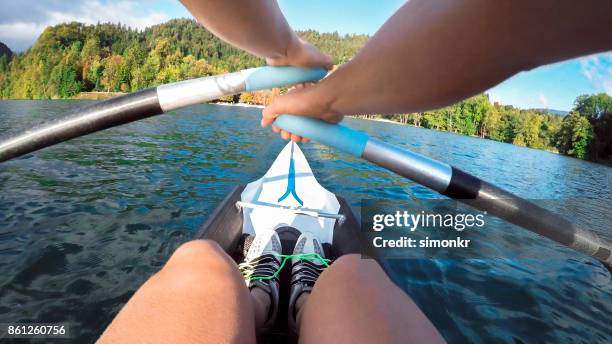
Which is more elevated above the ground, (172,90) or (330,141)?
(172,90)

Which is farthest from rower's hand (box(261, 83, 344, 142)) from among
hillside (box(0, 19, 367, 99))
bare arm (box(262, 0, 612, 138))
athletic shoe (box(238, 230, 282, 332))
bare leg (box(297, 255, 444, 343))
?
hillside (box(0, 19, 367, 99))

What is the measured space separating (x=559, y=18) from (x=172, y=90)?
1735 millimetres

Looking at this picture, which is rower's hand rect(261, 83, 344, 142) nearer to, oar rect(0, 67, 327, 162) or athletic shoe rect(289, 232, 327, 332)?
oar rect(0, 67, 327, 162)

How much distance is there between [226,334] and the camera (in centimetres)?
126

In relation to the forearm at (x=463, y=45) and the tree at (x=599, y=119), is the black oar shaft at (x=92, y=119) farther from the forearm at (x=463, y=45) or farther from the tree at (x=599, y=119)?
the tree at (x=599, y=119)

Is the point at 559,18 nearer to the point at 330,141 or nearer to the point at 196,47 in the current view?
the point at 330,141

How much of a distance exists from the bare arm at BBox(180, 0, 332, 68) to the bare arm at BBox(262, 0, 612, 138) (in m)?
0.43

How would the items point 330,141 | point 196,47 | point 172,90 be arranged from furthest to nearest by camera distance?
point 196,47, point 172,90, point 330,141

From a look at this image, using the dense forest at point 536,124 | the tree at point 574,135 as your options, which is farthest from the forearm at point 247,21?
the tree at point 574,135

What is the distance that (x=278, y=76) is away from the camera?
160 centimetres

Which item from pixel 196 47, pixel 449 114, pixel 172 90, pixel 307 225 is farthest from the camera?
pixel 196 47

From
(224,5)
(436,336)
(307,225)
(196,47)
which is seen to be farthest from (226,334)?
(196,47)

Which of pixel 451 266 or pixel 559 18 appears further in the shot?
pixel 451 266

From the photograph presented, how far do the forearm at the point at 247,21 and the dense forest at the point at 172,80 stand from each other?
52.5 metres
